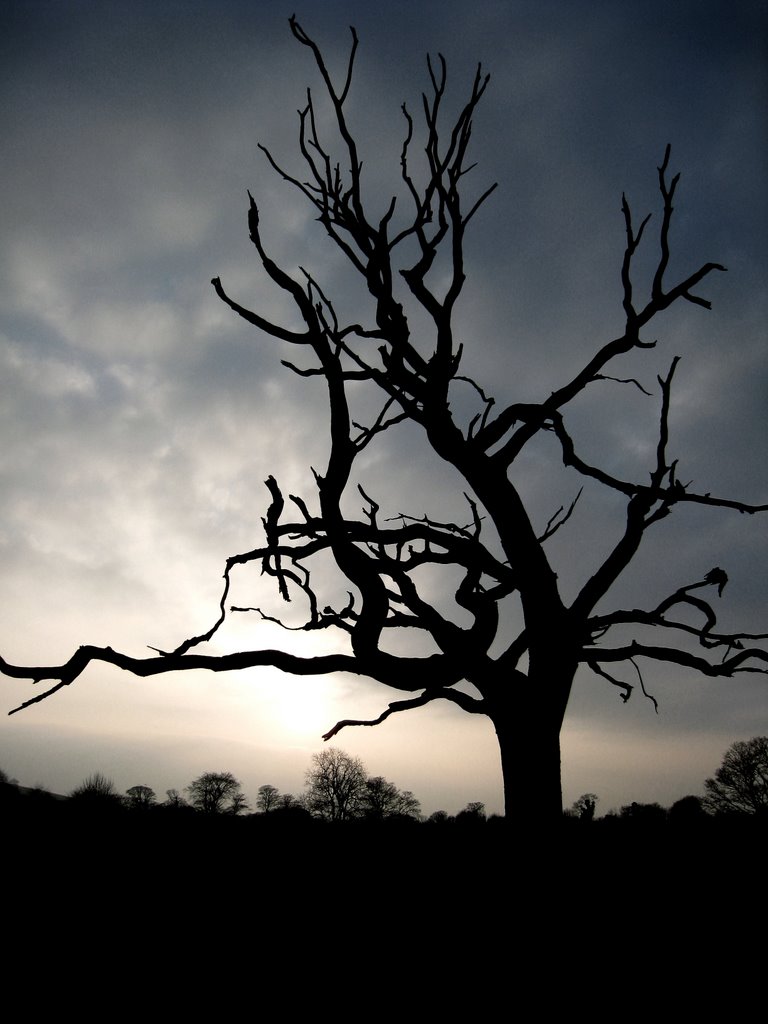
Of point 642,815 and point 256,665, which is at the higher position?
point 256,665

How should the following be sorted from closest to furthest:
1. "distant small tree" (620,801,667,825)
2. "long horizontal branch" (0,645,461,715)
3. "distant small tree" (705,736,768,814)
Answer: "long horizontal branch" (0,645,461,715) < "distant small tree" (620,801,667,825) < "distant small tree" (705,736,768,814)

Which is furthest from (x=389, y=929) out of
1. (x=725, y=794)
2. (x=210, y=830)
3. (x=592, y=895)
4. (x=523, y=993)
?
(x=725, y=794)

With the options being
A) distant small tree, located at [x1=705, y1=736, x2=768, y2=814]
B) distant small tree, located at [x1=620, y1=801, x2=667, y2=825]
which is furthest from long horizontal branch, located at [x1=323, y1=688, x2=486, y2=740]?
distant small tree, located at [x1=705, y1=736, x2=768, y2=814]

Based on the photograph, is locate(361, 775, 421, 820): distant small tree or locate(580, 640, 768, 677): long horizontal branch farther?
locate(361, 775, 421, 820): distant small tree

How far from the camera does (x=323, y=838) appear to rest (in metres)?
8.69

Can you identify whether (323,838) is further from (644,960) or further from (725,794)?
(725,794)

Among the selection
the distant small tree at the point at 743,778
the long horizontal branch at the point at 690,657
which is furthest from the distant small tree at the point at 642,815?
the distant small tree at the point at 743,778

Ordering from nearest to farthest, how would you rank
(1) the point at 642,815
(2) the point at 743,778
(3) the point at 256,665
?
(3) the point at 256,665 < (1) the point at 642,815 < (2) the point at 743,778

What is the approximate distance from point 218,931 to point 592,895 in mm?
4013

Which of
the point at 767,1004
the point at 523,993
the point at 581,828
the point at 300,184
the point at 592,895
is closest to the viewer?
the point at 523,993

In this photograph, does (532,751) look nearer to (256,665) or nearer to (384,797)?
(256,665)

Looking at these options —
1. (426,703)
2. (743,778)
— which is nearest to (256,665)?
(426,703)

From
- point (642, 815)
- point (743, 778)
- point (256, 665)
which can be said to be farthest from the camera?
point (743, 778)

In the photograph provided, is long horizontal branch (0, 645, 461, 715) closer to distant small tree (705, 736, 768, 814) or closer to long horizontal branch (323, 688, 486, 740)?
long horizontal branch (323, 688, 486, 740)
